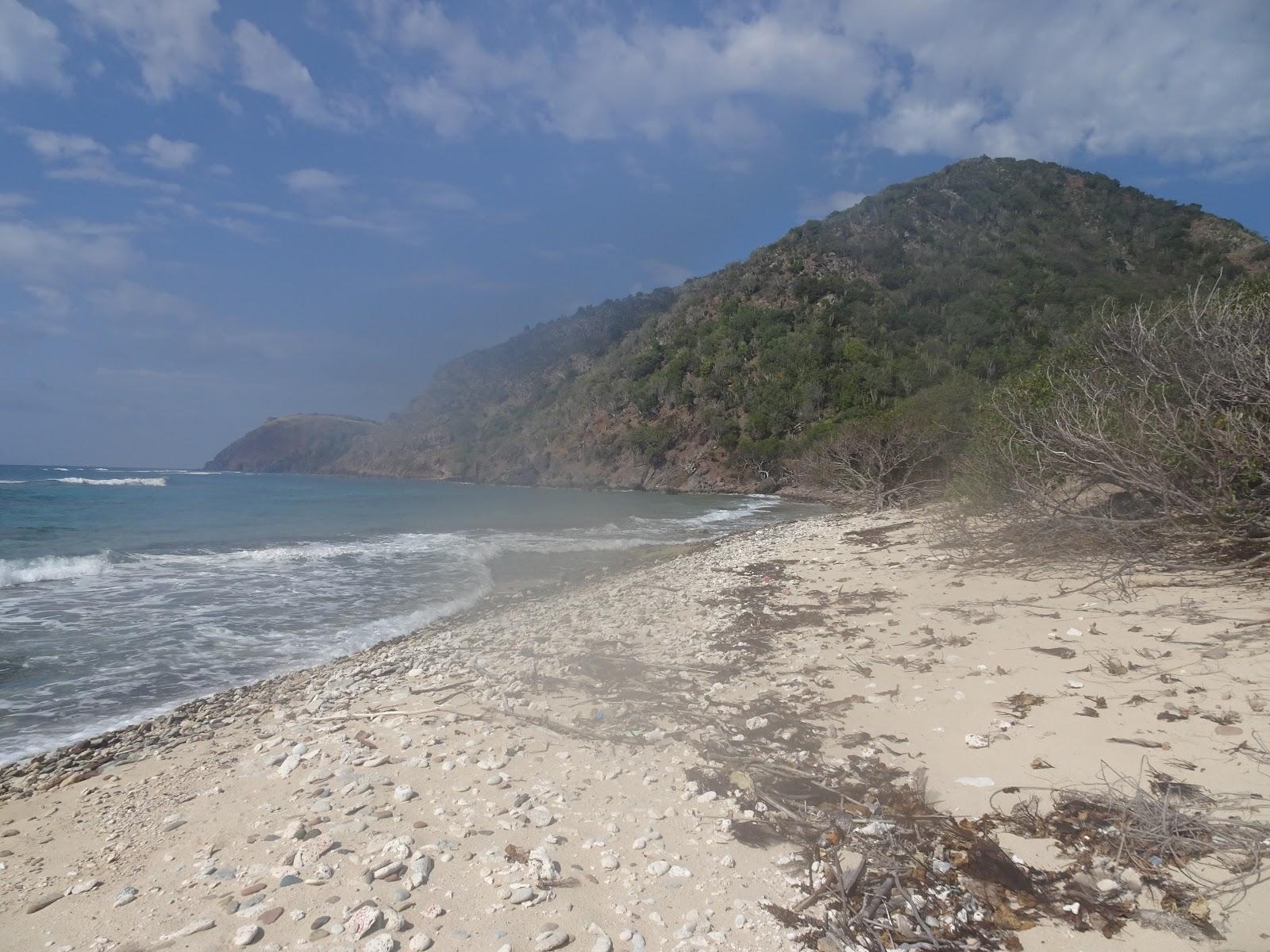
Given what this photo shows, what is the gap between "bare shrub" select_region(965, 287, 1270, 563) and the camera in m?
6.63

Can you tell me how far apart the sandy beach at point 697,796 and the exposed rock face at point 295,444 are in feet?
453

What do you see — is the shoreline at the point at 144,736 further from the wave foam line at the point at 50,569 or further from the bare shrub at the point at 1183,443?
the wave foam line at the point at 50,569

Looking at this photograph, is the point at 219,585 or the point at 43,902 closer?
the point at 43,902

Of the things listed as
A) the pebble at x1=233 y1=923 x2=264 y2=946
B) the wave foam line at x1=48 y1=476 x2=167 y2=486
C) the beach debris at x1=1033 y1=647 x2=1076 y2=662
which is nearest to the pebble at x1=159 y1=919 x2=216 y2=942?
the pebble at x1=233 y1=923 x2=264 y2=946

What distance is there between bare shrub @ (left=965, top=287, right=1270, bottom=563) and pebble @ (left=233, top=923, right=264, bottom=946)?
8777 mm

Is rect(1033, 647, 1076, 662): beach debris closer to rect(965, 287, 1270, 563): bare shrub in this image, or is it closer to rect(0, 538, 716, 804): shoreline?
rect(965, 287, 1270, 563): bare shrub

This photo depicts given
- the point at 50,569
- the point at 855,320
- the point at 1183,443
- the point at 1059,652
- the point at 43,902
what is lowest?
the point at 43,902

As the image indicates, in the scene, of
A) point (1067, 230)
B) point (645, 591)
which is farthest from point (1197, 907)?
point (1067, 230)

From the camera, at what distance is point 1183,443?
6.78 metres

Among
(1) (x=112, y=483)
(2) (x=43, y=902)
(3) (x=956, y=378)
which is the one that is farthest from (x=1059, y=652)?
(1) (x=112, y=483)

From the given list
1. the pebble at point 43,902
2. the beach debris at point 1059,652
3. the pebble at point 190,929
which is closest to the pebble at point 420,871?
the pebble at point 190,929

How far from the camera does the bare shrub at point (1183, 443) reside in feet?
21.8

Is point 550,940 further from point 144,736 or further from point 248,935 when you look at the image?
point 144,736

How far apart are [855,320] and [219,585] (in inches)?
2364
